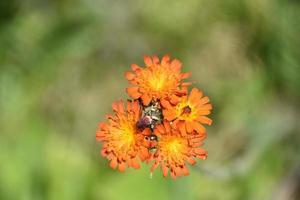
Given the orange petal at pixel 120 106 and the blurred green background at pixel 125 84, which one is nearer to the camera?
the orange petal at pixel 120 106

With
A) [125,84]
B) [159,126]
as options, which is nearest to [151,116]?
[159,126]

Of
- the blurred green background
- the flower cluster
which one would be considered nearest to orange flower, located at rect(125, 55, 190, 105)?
the flower cluster

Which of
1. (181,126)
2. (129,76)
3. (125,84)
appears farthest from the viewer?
(125,84)

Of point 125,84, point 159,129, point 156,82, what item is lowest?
point 159,129

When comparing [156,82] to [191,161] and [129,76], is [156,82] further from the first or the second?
[191,161]

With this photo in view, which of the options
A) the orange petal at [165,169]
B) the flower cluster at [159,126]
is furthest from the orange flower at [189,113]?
the orange petal at [165,169]

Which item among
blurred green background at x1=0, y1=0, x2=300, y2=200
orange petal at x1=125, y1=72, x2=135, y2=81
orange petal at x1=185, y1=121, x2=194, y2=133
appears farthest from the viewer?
blurred green background at x1=0, y1=0, x2=300, y2=200

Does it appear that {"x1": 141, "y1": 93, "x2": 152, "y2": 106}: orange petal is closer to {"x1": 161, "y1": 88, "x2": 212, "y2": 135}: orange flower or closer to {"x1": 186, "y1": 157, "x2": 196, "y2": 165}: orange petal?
{"x1": 161, "y1": 88, "x2": 212, "y2": 135}: orange flower

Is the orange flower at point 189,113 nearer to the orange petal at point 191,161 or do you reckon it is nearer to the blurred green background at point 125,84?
the orange petal at point 191,161
